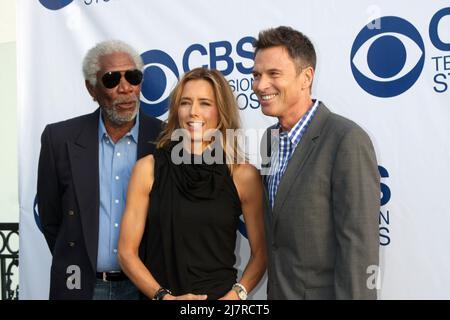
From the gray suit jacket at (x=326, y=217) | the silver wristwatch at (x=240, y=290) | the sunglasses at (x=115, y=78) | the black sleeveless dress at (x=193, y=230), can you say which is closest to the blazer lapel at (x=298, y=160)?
the gray suit jacket at (x=326, y=217)

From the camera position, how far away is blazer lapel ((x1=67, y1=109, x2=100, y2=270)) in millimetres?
2699

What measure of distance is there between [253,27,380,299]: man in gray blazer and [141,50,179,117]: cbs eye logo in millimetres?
1089

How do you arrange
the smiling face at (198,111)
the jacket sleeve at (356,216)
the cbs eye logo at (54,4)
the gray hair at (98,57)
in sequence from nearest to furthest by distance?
the jacket sleeve at (356,216), the smiling face at (198,111), the gray hair at (98,57), the cbs eye logo at (54,4)

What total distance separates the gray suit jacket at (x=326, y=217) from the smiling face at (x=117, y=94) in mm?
978

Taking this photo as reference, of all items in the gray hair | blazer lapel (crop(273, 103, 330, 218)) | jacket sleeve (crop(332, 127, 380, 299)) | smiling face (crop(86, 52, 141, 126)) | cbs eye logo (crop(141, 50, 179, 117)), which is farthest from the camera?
cbs eye logo (crop(141, 50, 179, 117))

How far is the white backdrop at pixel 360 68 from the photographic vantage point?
2678 mm

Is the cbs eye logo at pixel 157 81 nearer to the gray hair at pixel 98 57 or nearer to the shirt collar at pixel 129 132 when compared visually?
the gray hair at pixel 98 57

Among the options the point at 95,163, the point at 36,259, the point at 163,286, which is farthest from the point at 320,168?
the point at 36,259

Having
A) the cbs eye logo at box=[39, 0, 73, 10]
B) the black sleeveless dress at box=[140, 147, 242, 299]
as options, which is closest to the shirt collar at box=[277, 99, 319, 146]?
the black sleeveless dress at box=[140, 147, 242, 299]

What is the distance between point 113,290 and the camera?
8.87 ft

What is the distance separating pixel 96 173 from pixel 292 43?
3.90 ft

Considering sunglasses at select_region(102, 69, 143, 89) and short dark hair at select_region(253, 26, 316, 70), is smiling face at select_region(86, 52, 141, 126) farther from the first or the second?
short dark hair at select_region(253, 26, 316, 70)

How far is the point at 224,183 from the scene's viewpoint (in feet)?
7.77
